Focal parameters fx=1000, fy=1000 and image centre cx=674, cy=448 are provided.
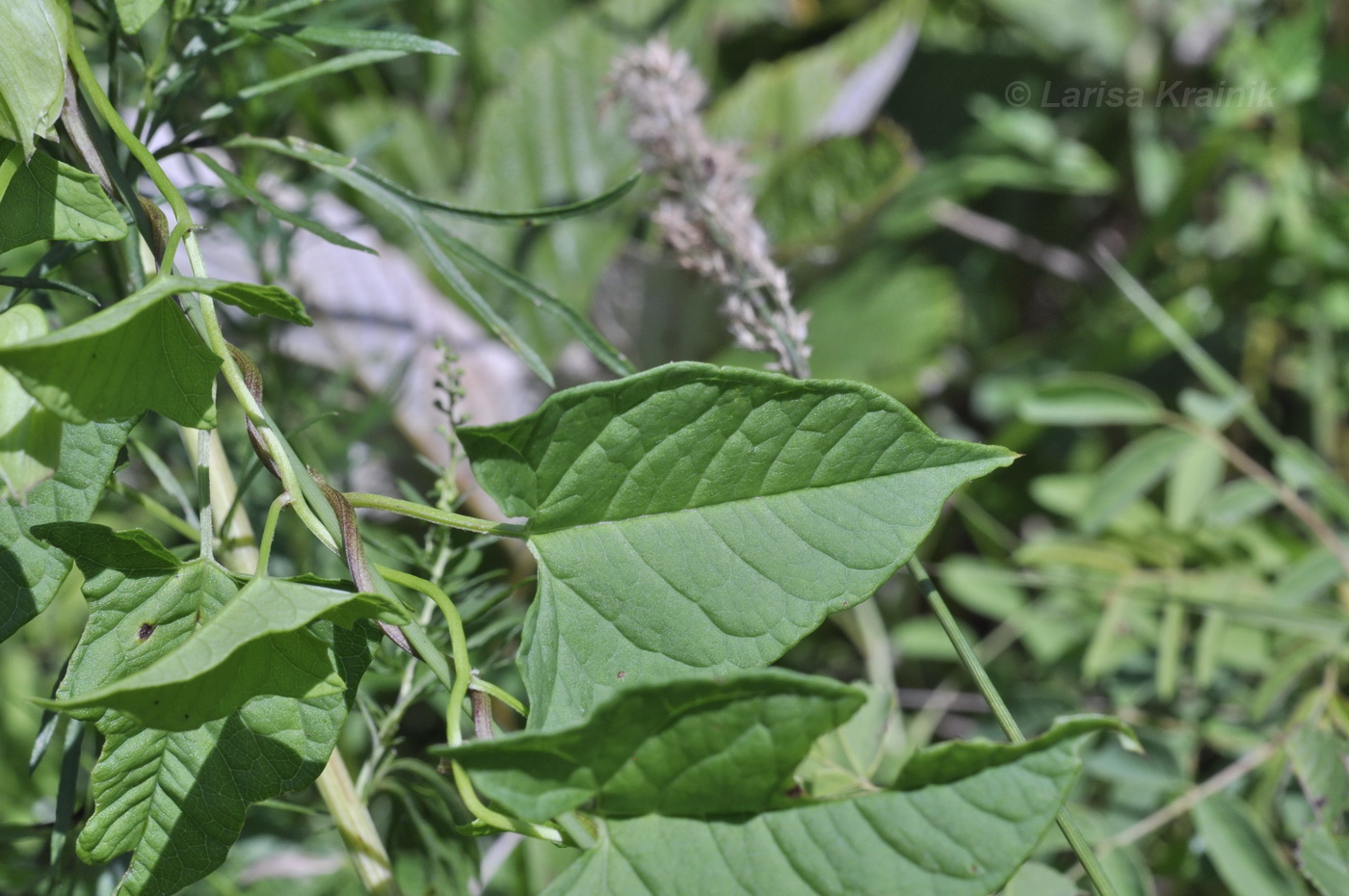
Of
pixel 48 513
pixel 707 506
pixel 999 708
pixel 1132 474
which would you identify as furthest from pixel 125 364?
pixel 1132 474

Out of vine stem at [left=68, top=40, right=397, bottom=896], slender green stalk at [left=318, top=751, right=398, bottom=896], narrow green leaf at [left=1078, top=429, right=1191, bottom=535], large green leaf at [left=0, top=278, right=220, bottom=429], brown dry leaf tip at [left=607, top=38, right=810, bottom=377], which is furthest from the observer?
narrow green leaf at [left=1078, top=429, right=1191, bottom=535]

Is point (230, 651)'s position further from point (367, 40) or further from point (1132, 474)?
point (1132, 474)

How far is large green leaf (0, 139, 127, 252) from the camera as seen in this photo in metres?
0.44

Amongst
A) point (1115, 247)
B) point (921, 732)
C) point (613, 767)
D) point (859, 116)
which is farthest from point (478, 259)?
point (1115, 247)

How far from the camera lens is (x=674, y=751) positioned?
37 cm

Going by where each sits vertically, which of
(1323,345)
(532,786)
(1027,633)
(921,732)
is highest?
(532,786)

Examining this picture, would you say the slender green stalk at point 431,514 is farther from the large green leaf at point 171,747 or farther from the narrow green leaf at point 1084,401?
the narrow green leaf at point 1084,401

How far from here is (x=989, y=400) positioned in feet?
5.03

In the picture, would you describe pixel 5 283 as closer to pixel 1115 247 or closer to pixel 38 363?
pixel 38 363

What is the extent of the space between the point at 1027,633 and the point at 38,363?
1.12 m

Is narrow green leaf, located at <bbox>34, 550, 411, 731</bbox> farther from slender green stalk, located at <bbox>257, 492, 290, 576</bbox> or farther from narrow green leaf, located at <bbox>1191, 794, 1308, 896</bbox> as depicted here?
narrow green leaf, located at <bbox>1191, 794, 1308, 896</bbox>

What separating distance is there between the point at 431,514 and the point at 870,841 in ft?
0.74

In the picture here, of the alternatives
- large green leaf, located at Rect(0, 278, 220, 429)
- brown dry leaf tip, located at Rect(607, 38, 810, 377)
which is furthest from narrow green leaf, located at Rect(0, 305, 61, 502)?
brown dry leaf tip, located at Rect(607, 38, 810, 377)

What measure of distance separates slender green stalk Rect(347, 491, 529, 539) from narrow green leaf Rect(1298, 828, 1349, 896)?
2.03ft
